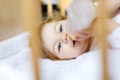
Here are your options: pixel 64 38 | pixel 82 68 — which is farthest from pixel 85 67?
pixel 64 38

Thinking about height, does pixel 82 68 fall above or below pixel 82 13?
below

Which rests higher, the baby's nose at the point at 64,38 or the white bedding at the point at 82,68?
the baby's nose at the point at 64,38

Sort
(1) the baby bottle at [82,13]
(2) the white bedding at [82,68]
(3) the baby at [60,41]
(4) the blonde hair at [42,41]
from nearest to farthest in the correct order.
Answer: (1) the baby bottle at [82,13] < (2) the white bedding at [82,68] < (3) the baby at [60,41] < (4) the blonde hair at [42,41]

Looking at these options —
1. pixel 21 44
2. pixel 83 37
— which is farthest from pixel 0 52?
pixel 83 37

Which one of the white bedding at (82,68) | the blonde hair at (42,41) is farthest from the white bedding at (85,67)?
the blonde hair at (42,41)

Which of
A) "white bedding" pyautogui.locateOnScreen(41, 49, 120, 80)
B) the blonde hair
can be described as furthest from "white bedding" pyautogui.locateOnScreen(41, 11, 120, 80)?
the blonde hair

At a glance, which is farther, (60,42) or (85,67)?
(60,42)

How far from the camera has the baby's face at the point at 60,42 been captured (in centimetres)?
95

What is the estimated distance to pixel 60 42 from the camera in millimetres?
993

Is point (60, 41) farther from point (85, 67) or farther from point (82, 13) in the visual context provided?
point (82, 13)

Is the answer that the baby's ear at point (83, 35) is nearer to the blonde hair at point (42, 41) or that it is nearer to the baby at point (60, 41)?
the baby at point (60, 41)

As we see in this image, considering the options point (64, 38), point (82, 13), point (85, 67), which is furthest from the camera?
point (64, 38)

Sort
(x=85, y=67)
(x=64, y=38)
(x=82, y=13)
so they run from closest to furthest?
(x=82, y=13) → (x=85, y=67) → (x=64, y=38)

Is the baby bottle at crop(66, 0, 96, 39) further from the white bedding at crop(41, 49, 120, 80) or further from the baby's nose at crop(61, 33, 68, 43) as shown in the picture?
the baby's nose at crop(61, 33, 68, 43)
